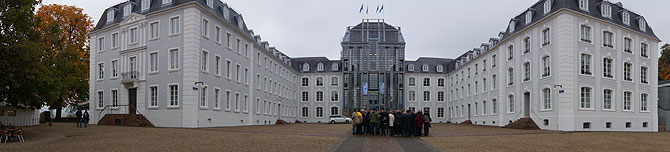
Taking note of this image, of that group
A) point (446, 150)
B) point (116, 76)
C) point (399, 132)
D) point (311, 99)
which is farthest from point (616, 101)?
point (311, 99)

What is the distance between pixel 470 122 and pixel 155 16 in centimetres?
3484

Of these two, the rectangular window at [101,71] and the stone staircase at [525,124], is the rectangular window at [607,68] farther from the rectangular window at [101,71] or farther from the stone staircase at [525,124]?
the rectangular window at [101,71]

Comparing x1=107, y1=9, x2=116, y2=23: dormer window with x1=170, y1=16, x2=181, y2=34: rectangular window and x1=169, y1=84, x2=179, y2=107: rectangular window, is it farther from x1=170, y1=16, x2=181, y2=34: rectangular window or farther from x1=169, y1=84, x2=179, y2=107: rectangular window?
x1=169, y1=84, x2=179, y2=107: rectangular window

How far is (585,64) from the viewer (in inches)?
1284

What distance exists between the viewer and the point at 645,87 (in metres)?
36.6

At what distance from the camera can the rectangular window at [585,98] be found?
32.1m

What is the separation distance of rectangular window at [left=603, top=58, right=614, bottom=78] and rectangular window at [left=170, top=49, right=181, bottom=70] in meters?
28.3

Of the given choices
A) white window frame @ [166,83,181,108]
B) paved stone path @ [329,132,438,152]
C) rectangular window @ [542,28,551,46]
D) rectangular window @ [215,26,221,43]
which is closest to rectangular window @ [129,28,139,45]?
white window frame @ [166,83,181,108]

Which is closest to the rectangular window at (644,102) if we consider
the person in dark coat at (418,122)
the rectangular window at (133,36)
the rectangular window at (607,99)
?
the rectangular window at (607,99)

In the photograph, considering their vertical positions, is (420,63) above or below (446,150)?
above

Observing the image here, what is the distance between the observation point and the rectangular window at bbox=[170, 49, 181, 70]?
103 ft

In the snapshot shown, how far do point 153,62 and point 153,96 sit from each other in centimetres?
229

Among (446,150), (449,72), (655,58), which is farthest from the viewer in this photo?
(449,72)

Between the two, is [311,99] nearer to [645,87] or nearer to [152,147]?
[645,87]
